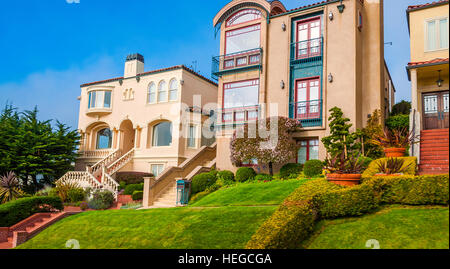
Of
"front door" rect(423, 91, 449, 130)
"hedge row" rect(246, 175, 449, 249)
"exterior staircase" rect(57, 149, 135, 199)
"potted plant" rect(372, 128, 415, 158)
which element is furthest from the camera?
"exterior staircase" rect(57, 149, 135, 199)

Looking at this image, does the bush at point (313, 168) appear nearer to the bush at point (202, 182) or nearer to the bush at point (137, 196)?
the bush at point (202, 182)

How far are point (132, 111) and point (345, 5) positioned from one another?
58.1 feet

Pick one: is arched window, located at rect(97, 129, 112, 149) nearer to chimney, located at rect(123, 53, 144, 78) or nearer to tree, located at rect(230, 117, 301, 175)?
chimney, located at rect(123, 53, 144, 78)

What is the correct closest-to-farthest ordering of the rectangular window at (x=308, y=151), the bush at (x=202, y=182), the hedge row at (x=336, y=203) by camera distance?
1. the hedge row at (x=336, y=203)
2. the rectangular window at (x=308, y=151)
3. the bush at (x=202, y=182)

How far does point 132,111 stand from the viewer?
29500 mm

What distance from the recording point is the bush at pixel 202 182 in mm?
19359

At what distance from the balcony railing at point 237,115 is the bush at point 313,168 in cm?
491

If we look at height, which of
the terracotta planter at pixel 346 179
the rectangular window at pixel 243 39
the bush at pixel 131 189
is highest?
the rectangular window at pixel 243 39

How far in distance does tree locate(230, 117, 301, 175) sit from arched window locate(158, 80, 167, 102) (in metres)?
10.5

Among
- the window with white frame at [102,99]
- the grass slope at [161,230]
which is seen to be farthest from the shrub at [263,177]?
the window with white frame at [102,99]

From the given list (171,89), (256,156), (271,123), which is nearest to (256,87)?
(271,123)

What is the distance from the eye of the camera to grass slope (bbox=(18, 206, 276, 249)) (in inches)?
404

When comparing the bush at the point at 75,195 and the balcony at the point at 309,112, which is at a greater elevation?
the balcony at the point at 309,112

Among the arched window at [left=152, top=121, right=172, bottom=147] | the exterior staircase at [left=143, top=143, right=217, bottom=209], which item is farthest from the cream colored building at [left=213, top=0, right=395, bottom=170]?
the arched window at [left=152, top=121, right=172, bottom=147]
